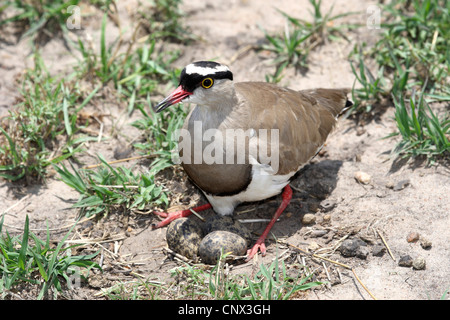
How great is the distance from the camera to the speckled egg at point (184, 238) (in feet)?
A: 15.2

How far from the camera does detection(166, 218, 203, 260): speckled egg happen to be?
4.63 m

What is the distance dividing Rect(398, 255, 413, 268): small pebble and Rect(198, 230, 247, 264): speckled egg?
1297mm

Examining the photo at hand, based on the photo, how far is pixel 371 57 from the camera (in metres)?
6.55

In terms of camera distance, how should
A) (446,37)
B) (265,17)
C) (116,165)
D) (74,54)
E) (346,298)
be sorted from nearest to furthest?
(346,298)
(116,165)
(446,37)
(74,54)
(265,17)

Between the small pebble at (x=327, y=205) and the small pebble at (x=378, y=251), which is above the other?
the small pebble at (x=327, y=205)

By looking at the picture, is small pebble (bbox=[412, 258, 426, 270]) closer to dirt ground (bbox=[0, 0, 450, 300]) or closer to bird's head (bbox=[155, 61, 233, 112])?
dirt ground (bbox=[0, 0, 450, 300])

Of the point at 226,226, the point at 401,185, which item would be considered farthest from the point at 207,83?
the point at 401,185

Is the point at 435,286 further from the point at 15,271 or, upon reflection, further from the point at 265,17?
the point at 265,17

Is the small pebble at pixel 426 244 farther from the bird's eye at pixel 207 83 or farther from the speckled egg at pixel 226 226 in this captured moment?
the bird's eye at pixel 207 83

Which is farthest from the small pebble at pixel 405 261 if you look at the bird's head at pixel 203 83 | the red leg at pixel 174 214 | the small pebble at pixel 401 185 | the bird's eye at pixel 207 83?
the bird's eye at pixel 207 83

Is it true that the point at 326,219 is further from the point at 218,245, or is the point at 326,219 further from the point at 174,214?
the point at 174,214

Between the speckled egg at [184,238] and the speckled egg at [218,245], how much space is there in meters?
0.08

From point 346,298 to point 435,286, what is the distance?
0.71 metres

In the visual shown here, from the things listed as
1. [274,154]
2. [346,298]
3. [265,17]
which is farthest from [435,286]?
[265,17]
